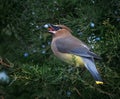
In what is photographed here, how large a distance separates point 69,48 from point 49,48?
23 centimetres

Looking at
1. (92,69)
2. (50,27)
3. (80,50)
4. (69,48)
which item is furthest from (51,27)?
(92,69)

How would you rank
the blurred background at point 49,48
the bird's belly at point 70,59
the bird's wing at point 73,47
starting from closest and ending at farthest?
the blurred background at point 49,48 < the bird's belly at point 70,59 < the bird's wing at point 73,47

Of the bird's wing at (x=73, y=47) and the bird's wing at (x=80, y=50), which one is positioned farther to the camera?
the bird's wing at (x=73, y=47)

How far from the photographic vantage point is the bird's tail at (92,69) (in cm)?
329

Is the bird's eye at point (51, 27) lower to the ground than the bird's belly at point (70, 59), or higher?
higher

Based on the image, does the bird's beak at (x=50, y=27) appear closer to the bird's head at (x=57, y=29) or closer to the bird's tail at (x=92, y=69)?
the bird's head at (x=57, y=29)

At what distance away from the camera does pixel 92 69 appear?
3.46 m

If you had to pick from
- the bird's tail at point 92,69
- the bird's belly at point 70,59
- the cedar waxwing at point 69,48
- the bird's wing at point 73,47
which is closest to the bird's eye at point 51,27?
the cedar waxwing at point 69,48

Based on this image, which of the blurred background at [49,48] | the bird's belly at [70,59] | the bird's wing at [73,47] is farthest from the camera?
the bird's wing at [73,47]

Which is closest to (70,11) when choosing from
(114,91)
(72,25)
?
(72,25)

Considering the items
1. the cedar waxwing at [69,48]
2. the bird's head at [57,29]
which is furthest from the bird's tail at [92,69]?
the bird's head at [57,29]

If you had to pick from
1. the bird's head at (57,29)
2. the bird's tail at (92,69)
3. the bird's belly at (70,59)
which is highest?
the bird's head at (57,29)

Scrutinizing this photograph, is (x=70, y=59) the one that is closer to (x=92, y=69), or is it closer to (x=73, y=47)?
(x=73, y=47)

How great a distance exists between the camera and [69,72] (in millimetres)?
3414
